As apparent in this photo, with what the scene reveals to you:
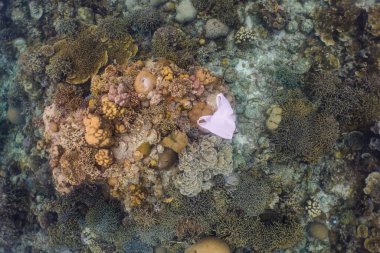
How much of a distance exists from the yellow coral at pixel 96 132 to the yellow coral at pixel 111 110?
154mm

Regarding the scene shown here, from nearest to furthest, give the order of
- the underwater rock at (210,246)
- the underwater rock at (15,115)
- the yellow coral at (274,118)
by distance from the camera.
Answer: the yellow coral at (274,118) < the underwater rock at (210,246) < the underwater rock at (15,115)

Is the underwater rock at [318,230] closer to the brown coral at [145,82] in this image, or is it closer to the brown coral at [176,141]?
the brown coral at [176,141]

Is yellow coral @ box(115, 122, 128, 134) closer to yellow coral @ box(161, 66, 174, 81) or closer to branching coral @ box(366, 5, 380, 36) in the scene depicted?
yellow coral @ box(161, 66, 174, 81)

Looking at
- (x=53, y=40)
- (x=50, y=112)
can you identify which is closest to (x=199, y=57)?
(x=50, y=112)

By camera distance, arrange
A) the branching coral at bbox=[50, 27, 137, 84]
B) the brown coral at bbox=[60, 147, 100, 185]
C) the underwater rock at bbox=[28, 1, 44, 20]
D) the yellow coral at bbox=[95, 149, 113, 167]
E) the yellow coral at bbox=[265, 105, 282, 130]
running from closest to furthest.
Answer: the yellow coral at bbox=[95, 149, 113, 167] < the brown coral at bbox=[60, 147, 100, 185] < the yellow coral at bbox=[265, 105, 282, 130] < the branching coral at bbox=[50, 27, 137, 84] < the underwater rock at bbox=[28, 1, 44, 20]

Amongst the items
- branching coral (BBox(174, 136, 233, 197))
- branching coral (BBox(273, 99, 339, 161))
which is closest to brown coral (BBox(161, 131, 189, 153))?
branching coral (BBox(174, 136, 233, 197))

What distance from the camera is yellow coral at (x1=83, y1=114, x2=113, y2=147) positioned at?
19.7 feet

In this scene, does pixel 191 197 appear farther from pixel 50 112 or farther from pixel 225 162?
pixel 50 112

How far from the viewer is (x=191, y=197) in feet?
21.4

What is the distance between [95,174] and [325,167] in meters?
4.39

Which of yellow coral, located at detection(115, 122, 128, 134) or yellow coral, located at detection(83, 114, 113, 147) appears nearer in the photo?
yellow coral, located at detection(83, 114, 113, 147)

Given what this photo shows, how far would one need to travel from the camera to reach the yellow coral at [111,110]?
607 centimetres

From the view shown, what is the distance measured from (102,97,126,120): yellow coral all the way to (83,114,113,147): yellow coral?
0.15 meters

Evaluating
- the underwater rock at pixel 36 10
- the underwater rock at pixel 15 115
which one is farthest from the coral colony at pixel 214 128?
the underwater rock at pixel 36 10
